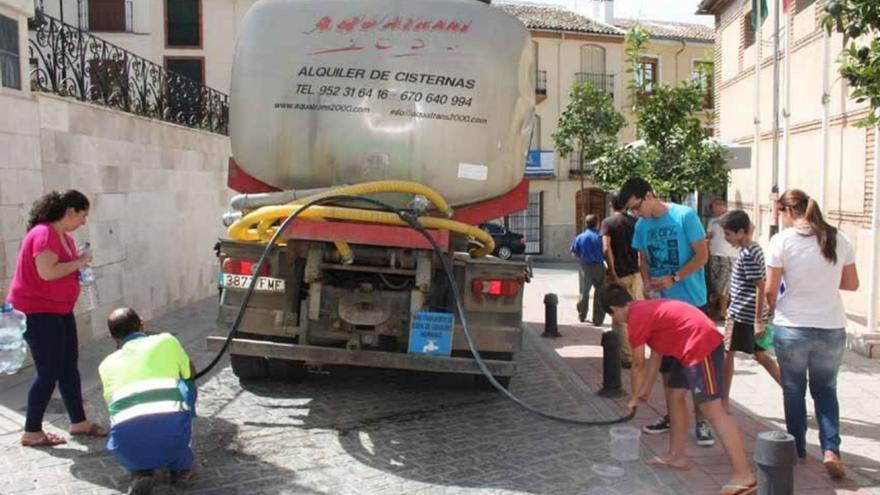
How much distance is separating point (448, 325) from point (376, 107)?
5.47 feet

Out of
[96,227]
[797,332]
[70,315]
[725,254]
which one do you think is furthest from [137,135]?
[797,332]

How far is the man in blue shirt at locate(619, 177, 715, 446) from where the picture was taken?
5.95m

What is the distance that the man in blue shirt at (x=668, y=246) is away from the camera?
5.95 m

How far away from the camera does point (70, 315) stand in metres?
5.54

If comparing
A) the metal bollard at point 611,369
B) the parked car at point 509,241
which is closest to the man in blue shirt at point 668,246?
the metal bollard at point 611,369

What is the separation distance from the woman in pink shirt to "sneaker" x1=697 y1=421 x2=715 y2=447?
13.9 feet

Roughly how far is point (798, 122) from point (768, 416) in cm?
868

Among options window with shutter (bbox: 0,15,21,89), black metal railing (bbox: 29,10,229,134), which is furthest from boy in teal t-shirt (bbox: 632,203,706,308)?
black metal railing (bbox: 29,10,229,134)

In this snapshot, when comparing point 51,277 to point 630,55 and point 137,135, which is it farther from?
point 630,55

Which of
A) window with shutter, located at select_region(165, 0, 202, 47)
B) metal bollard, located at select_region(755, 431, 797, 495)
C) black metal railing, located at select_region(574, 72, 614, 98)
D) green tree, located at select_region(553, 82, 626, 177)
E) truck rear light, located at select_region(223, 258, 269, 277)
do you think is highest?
window with shutter, located at select_region(165, 0, 202, 47)

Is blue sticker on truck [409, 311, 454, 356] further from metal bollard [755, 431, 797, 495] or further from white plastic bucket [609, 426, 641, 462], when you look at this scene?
metal bollard [755, 431, 797, 495]

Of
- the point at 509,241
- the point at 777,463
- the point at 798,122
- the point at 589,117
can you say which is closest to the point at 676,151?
the point at 798,122

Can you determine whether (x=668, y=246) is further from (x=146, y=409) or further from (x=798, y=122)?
(x=798, y=122)

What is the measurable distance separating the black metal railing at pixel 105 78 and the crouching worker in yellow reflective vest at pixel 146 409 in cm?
483
